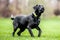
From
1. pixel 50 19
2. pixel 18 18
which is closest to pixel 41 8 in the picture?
pixel 18 18

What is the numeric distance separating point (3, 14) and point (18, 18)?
9.77 metres

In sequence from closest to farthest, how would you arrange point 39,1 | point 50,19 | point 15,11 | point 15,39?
point 15,39
point 39,1
point 50,19
point 15,11

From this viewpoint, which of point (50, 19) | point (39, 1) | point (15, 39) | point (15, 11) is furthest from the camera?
point (15, 11)

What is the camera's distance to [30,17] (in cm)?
902

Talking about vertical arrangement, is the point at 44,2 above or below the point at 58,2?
above

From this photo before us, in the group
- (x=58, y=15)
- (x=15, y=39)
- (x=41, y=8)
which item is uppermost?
(x=41, y=8)

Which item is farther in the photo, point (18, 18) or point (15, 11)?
point (15, 11)

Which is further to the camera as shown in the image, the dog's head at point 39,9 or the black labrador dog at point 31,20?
the black labrador dog at point 31,20

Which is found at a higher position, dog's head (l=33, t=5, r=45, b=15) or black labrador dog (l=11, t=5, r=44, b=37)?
dog's head (l=33, t=5, r=45, b=15)

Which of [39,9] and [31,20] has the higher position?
[39,9]

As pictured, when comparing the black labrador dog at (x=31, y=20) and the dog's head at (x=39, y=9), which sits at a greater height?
the dog's head at (x=39, y=9)

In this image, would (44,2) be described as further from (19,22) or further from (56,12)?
(56,12)

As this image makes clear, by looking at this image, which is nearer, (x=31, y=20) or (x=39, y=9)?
(x=39, y=9)

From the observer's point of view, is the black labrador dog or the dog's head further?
the black labrador dog
